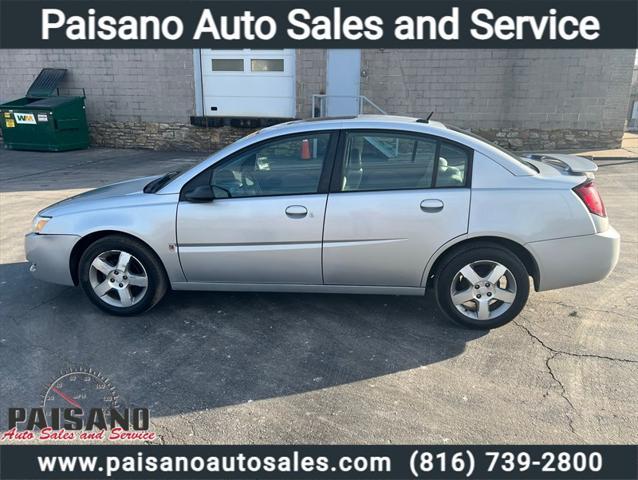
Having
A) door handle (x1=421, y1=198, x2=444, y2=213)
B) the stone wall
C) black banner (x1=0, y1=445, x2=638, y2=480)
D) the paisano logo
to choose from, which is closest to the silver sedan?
door handle (x1=421, y1=198, x2=444, y2=213)

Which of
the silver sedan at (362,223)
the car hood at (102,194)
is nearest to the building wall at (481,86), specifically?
the silver sedan at (362,223)

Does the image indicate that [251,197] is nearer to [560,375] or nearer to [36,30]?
[560,375]

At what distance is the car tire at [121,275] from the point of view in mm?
3910

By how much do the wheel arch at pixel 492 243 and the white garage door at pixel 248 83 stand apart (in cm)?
1100

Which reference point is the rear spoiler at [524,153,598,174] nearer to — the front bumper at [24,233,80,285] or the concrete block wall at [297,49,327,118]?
the front bumper at [24,233,80,285]

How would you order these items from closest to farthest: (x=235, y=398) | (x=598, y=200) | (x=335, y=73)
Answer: (x=235, y=398) → (x=598, y=200) → (x=335, y=73)

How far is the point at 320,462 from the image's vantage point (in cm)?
260

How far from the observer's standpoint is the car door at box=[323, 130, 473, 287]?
11.8 feet

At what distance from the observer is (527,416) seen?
2.87 meters

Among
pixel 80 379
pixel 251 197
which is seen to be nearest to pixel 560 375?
pixel 251 197

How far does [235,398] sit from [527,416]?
171 centimetres

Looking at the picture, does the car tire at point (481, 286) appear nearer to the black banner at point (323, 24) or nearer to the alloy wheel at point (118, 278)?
the alloy wheel at point (118, 278)

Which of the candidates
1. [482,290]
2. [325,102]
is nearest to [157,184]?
[482,290]

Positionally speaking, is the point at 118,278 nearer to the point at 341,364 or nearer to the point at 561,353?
the point at 341,364
